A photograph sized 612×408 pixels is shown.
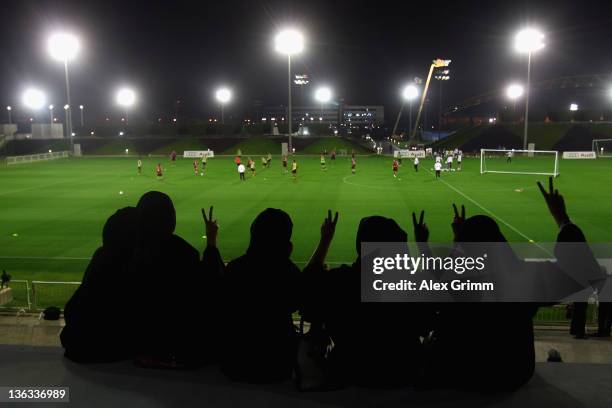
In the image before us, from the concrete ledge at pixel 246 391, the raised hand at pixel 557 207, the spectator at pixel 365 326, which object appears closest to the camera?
the concrete ledge at pixel 246 391

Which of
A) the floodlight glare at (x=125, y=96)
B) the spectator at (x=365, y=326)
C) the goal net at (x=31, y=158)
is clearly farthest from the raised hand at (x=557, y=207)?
the floodlight glare at (x=125, y=96)

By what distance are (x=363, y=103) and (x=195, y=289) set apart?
195 m

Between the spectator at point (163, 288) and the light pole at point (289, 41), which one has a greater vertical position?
the light pole at point (289, 41)

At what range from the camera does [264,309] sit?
3438 mm

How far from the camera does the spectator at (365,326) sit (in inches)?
127

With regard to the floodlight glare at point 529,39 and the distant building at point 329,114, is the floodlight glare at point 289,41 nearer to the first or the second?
the floodlight glare at point 529,39

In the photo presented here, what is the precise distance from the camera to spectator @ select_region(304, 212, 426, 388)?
10.6 ft

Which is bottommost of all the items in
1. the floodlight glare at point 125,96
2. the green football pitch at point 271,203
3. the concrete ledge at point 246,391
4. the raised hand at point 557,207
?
the green football pitch at point 271,203

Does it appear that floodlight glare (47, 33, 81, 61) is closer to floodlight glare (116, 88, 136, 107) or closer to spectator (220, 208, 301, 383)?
floodlight glare (116, 88, 136, 107)

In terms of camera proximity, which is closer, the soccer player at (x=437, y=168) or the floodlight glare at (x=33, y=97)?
the soccer player at (x=437, y=168)

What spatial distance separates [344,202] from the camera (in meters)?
27.1

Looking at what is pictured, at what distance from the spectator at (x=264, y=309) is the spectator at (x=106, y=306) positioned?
32.1 inches

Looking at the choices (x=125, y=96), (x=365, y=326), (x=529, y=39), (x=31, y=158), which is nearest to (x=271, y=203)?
(x=365, y=326)

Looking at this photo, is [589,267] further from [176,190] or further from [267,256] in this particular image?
[176,190]
